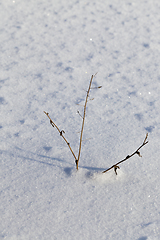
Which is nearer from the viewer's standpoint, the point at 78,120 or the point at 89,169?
the point at 89,169

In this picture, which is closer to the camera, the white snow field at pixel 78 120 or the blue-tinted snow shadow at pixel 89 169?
the white snow field at pixel 78 120

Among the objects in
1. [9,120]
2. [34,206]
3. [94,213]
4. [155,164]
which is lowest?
[155,164]

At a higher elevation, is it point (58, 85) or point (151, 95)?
point (58, 85)

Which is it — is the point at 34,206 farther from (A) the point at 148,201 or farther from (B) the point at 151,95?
Answer: (B) the point at 151,95

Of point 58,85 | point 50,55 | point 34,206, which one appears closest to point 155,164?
point 34,206

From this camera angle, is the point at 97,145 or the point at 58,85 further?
the point at 58,85

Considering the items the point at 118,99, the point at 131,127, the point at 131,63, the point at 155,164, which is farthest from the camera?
the point at 131,63

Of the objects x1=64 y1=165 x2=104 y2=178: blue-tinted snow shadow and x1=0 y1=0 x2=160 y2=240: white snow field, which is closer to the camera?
x1=0 y1=0 x2=160 y2=240: white snow field

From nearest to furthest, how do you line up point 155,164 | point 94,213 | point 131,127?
point 94,213
point 155,164
point 131,127
